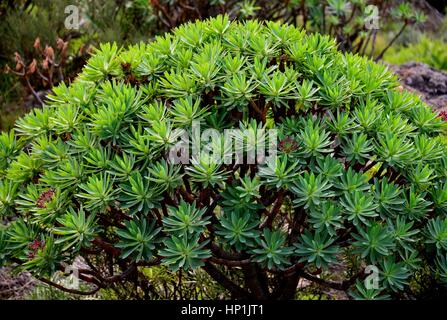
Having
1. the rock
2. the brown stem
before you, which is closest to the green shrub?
the brown stem

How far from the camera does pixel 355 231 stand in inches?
119

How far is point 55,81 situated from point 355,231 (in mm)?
4123

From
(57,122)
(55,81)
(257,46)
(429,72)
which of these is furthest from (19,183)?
(429,72)

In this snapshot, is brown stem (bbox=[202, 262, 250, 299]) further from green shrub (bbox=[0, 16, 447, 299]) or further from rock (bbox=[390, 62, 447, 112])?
rock (bbox=[390, 62, 447, 112])

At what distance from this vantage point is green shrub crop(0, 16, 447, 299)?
9.34 ft

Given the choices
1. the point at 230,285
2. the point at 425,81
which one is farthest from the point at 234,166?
the point at 425,81

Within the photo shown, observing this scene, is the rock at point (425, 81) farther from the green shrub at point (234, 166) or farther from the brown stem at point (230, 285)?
the brown stem at point (230, 285)

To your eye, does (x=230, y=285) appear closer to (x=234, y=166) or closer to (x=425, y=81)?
(x=234, y=166)

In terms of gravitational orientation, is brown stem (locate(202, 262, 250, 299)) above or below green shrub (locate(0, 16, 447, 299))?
below

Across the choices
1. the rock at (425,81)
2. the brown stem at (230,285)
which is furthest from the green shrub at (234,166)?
the rock at (425,81)

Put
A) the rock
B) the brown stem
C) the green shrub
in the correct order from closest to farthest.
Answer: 1. the green shrub
2. the brown stem
3. the rock

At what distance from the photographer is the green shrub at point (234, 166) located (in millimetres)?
2848

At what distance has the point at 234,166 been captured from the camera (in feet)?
9.62
